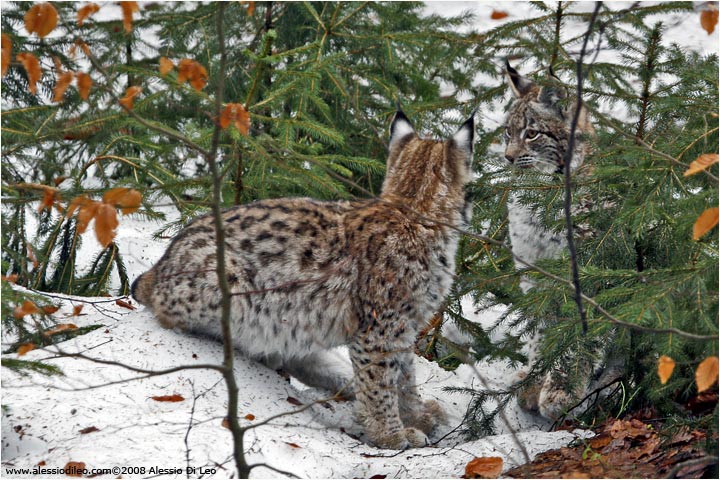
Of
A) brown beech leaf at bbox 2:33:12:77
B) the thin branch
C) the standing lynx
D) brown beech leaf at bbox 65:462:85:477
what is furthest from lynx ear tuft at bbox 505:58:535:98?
brown beech leaf at bbox 65:462:85:477

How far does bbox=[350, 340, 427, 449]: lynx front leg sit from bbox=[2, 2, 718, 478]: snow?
0.15 metres

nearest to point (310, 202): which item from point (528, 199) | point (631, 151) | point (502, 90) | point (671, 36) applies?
point (528, 199)

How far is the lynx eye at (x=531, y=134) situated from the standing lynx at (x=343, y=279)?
1.38 metres

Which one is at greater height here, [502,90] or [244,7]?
[244,7]

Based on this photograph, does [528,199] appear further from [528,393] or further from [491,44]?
[491,44]

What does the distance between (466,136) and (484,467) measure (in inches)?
80.1

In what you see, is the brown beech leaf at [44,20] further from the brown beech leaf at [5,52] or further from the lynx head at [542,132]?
the lynx head at [542,132]

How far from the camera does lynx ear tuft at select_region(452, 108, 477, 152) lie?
5242 millimetres

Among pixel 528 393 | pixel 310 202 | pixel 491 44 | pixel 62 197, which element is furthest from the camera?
pixel 491 44

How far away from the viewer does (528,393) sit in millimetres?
6137

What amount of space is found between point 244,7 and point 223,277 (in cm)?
522

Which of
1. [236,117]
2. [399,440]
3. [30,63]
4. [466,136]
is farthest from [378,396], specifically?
[30,63]

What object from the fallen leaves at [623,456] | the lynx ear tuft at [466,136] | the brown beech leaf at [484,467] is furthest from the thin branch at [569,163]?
the lynx ear tuft at [466,136]

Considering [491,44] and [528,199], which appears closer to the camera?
[528,199]
